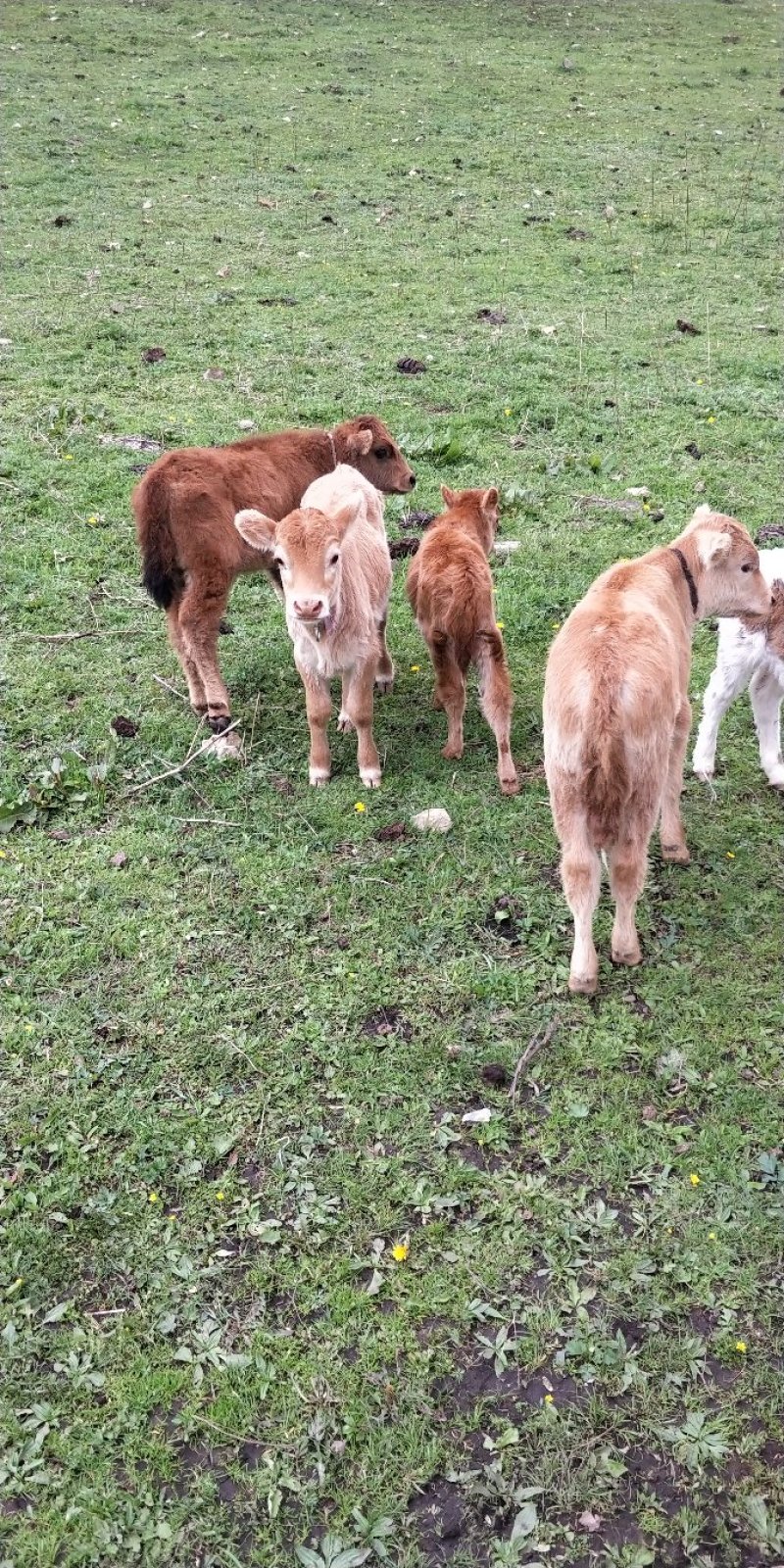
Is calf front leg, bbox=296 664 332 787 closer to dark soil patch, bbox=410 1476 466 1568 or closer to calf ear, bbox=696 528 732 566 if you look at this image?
calf ear, bbox=696 528 732 566

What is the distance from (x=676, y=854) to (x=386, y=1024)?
1701mm

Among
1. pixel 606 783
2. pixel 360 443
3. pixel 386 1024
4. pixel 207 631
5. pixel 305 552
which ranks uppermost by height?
pixel 305 552

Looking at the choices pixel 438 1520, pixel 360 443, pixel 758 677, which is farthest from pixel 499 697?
pixel 438 1520

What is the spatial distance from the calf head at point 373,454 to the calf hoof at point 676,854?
327cm

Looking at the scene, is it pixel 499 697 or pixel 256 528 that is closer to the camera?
pixel 256 528

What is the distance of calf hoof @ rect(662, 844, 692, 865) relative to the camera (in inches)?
203

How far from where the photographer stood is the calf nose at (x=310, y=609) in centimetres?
502

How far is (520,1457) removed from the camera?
9.77 feet

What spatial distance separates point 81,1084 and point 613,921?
7.43ft

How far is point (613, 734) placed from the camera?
399 centimetres

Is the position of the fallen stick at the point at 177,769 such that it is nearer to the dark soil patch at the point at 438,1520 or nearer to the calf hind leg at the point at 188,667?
the calf hind leg at the point at 188,667

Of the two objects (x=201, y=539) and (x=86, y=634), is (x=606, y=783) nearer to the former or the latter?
(x=201, y=539)

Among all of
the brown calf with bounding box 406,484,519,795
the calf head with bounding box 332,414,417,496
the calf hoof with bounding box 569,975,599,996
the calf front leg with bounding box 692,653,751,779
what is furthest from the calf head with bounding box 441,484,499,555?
the calf hoof with bounding box 569,975,599,996

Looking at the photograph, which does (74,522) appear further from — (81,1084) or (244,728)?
(81,1084)
